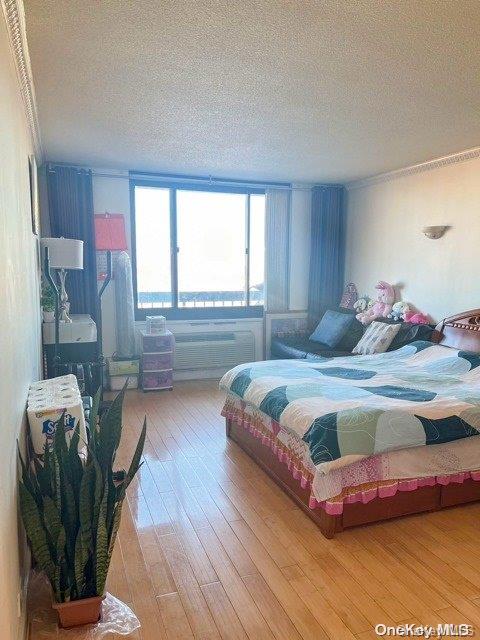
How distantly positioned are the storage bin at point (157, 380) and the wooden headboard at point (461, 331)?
2819mm

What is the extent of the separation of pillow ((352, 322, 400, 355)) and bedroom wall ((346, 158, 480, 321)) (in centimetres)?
44

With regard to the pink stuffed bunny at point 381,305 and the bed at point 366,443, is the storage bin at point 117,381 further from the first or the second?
the pink stuffed bunny at point 381,305

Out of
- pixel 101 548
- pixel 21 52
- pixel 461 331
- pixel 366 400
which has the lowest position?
pixel 101 548

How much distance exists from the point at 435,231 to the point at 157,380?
3.27m

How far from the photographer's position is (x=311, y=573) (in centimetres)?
204

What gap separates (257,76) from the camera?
93.5 inches

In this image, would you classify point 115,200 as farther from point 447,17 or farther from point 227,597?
point 227,597

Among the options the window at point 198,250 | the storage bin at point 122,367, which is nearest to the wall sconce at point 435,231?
the window at point 198,250

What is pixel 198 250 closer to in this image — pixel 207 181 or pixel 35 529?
pixel 207 181

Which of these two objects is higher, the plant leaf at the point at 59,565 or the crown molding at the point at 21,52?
the crown molding at the point at 21,52

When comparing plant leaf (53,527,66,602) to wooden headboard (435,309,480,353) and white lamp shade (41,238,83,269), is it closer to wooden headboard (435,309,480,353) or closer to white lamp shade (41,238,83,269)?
white lamp shade (41,238,83,269)

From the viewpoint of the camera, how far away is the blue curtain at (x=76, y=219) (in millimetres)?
4539

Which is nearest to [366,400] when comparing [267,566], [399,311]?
[267,566]

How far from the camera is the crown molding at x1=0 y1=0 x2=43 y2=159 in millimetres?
1710
